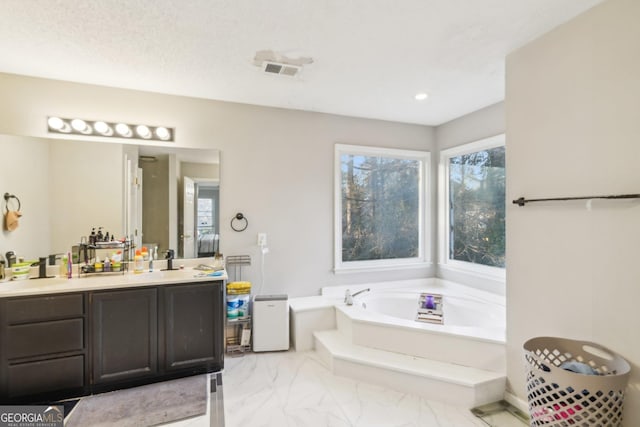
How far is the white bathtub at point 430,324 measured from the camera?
89.2 inches

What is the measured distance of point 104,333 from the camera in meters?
2.21

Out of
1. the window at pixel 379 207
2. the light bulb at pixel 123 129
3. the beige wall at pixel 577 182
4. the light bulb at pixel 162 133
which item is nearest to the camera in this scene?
the beige wall at pixel 577 182

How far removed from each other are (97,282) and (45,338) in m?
0.45

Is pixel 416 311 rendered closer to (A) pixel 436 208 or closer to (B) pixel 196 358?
(A) pixel 436 208

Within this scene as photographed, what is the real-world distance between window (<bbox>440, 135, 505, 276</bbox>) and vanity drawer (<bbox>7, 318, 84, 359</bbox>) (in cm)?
371

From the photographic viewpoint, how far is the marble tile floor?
194cm

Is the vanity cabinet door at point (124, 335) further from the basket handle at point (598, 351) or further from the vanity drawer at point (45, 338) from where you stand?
the basket handle at point (598, 351)

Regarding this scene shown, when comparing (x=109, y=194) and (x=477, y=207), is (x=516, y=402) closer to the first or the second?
(x=477, y=207)

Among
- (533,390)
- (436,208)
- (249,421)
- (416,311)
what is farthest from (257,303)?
(436,208)

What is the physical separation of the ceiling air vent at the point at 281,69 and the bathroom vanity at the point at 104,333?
1737 mm

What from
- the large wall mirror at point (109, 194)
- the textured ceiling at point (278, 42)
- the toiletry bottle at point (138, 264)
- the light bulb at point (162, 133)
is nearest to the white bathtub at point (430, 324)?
the large wall mirror at point (109, 194)

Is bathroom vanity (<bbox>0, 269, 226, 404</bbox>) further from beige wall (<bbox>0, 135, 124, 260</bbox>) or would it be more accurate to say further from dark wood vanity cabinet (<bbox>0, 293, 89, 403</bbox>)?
beige wall (<bbox>0, 135, 124, 260</bbox>)

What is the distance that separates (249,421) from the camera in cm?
195

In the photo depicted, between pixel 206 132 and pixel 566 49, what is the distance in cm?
288
